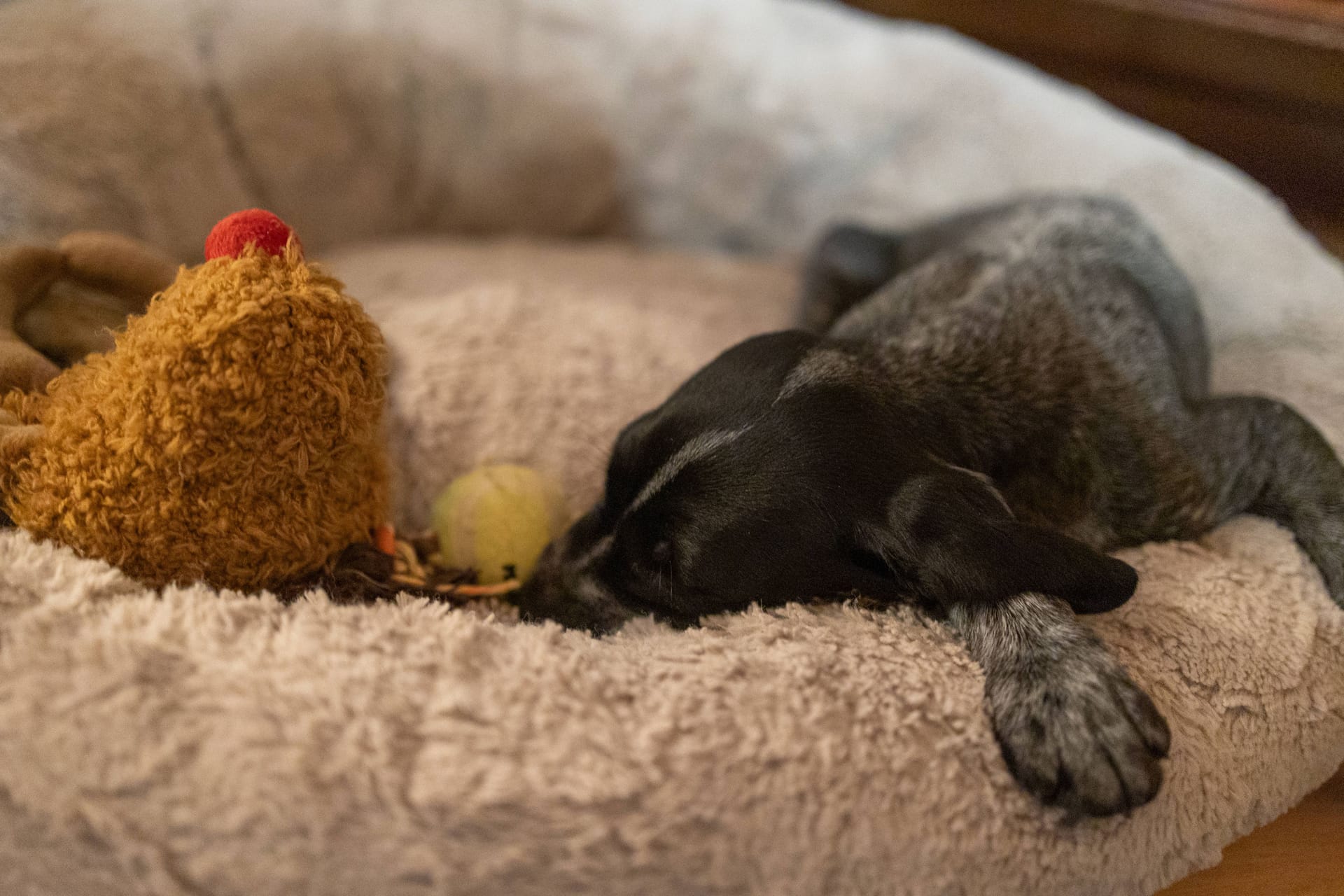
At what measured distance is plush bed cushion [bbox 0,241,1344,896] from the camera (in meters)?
1.33

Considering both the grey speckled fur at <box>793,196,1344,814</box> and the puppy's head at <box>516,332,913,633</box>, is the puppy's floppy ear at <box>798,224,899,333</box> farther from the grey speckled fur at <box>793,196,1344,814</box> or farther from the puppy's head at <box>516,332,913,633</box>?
the puppy's head at <box>516,332,913,633</box>

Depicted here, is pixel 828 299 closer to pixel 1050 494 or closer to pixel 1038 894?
pixel 1050 494

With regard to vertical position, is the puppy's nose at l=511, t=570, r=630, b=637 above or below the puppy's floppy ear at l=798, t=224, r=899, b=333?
below

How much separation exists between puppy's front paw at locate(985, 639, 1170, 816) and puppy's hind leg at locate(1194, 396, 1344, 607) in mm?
832

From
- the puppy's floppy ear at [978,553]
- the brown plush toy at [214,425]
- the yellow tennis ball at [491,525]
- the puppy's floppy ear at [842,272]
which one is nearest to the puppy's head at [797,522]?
the puppy's floppy ear at [978,553]

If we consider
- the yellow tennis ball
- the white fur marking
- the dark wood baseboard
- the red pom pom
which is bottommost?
the yellow tennis ball

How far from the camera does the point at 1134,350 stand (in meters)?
2.38

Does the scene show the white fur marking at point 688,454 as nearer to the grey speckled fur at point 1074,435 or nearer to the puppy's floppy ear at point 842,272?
the grey speckled fur at point 1074,435

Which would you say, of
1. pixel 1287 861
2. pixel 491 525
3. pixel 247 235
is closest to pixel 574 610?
pixel 491 525

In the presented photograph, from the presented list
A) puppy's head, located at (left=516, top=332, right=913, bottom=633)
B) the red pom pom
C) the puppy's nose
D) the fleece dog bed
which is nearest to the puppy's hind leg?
the fleece dog bed

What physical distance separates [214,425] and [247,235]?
1.18ft

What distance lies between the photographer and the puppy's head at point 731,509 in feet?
5.73

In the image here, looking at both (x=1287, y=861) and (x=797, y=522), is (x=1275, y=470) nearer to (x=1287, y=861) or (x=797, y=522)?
(x=1287, y=861)

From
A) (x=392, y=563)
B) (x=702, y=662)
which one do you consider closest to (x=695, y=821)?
(x=702, y=662)
